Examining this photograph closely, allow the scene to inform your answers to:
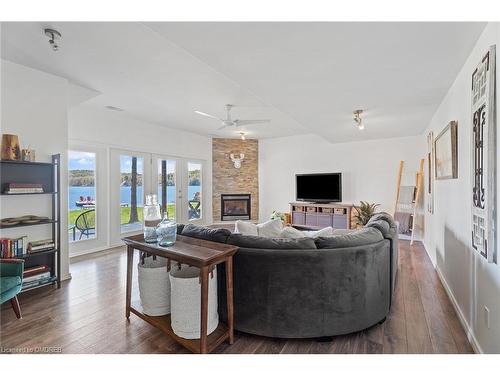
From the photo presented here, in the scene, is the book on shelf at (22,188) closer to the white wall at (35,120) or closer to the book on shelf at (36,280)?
the white wall at (35,120)

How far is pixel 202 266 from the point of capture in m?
1.62

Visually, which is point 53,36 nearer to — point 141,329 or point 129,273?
point 129,273

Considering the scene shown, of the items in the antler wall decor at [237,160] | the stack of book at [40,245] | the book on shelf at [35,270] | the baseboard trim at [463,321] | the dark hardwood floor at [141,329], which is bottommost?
the dark hardwood floor at [141,329]

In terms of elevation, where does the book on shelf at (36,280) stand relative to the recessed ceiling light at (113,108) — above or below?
below

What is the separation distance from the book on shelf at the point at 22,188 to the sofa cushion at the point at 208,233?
6.04 ft

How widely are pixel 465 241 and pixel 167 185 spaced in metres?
5.47

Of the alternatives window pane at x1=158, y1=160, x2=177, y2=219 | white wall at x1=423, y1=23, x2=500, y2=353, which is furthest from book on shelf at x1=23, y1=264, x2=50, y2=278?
white wall at x1=423, y1=23, x2=500, y2=353

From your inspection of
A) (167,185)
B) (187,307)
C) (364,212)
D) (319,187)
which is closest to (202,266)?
(187,307)

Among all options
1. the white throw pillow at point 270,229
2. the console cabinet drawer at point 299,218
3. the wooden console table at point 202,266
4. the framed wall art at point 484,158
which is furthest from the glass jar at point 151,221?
the console cabinet drawer at point 299,218

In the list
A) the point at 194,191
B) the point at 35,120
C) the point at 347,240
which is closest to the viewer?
the point at 347,240

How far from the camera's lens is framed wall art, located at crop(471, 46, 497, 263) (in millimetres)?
1524

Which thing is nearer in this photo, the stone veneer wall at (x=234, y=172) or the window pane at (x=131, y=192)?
the window pane at (x=131, y=192)

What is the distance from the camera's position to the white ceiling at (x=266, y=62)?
70.9 inches
